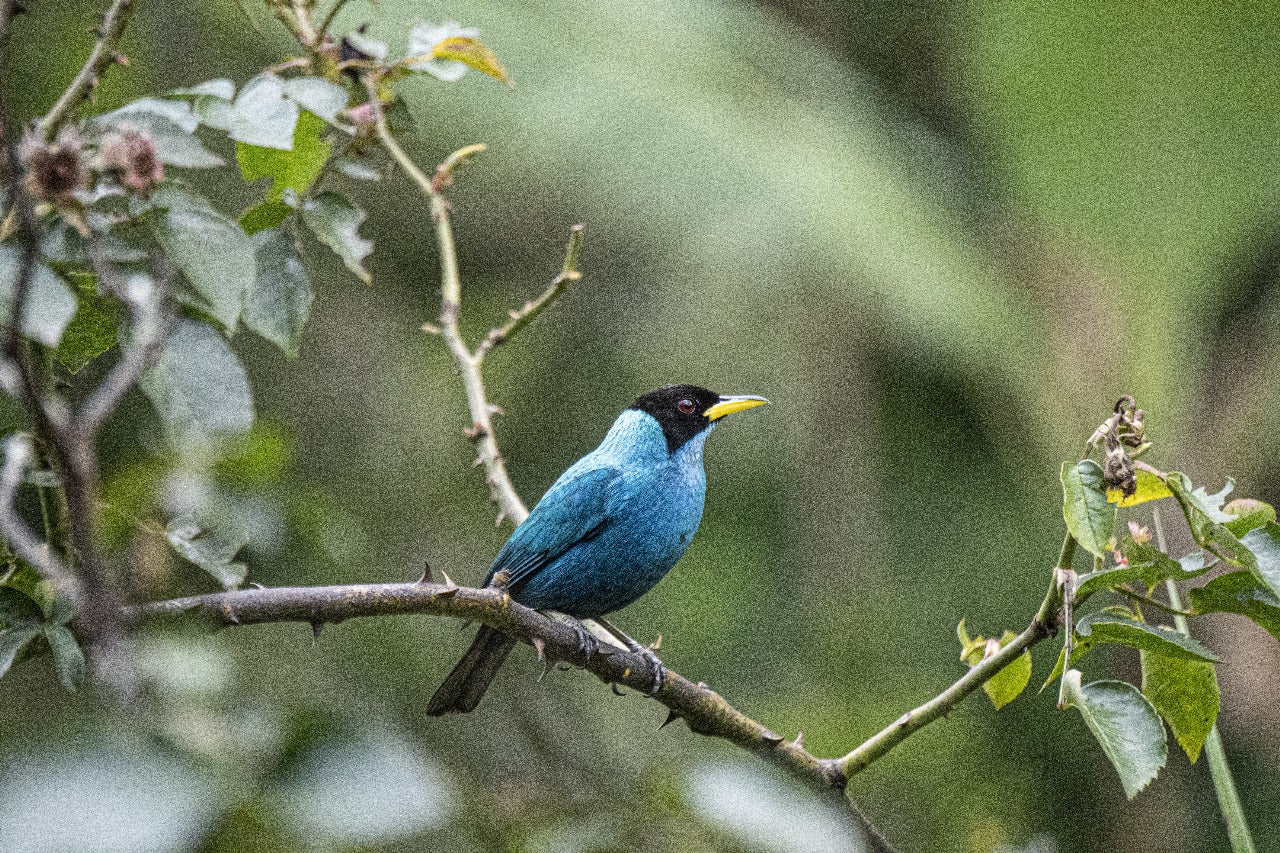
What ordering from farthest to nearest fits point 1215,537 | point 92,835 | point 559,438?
1. point 559,438
2. point 1215,537
3. point 92,835

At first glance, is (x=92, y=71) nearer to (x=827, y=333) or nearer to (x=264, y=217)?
(x=264, y=217)

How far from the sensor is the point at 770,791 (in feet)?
5.90

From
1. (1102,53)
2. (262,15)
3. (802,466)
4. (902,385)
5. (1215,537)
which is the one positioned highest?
(1102,53)

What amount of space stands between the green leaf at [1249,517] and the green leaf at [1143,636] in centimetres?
16

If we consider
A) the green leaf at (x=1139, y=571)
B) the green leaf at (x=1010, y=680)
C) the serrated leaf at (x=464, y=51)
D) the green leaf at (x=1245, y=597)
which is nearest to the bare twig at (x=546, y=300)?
the serrated leaf at (x=464, y=51)

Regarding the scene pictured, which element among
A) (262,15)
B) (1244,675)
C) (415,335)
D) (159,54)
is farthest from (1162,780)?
(159,54)

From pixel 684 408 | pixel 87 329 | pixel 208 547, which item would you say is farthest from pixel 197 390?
pixel 684 408

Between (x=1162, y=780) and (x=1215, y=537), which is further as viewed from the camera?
(x=1162, y=780)

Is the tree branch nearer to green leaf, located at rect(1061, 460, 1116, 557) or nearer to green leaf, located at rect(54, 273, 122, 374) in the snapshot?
green leaf, located at rect(1061, 460, 1116, 557)

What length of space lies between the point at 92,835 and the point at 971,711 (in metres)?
4.21

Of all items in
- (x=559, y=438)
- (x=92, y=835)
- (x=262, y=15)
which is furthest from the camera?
(x=559, y=438)

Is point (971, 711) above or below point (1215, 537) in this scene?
below

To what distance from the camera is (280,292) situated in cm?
194

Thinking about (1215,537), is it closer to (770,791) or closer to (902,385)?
(770,791)
